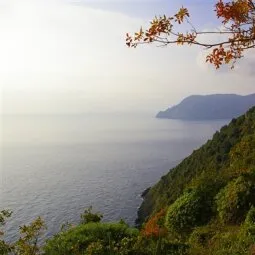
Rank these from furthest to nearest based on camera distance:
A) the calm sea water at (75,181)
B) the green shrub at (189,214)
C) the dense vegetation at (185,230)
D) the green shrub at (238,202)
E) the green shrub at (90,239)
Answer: the calm sea water at (75,181), the green shrub at (189,214), the green shrub at (238,202), the green shrub at (90,239), the dense vegetation at (185,230)

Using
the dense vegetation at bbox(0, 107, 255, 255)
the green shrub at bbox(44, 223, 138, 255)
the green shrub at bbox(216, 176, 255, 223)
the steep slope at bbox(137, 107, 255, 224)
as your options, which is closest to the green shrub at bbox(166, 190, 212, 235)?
the dense vegetation at bbox(0, 107, 255, 255)

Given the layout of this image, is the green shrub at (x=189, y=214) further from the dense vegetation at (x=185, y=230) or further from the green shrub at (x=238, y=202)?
the green shrub at (x=238, y=202)

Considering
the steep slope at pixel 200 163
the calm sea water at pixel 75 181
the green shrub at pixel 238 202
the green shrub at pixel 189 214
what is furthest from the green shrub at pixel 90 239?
the steep slope at pixel 200 163

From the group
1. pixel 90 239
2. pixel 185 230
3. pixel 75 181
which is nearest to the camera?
pixel 90 239

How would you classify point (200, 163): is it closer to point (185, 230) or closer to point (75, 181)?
point (75, 181)

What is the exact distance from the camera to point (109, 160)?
518 ft

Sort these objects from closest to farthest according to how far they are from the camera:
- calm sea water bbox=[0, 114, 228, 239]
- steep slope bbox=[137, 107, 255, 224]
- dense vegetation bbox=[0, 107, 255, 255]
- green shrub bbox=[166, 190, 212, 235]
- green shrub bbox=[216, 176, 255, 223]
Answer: dense vegetation bbox=[0, 107, 255, 255] < green shrub bbox=[216, 176, 255, 223] < green shrub bbox=[166, 190, 212, 235] < steep slope bbox=[137, 107, 255, 224] < calm sea water bbox=[0, 114, 228, 239]

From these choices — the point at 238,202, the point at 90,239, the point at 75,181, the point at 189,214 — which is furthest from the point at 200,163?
the point at 90,239

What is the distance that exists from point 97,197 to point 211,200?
7485 cm

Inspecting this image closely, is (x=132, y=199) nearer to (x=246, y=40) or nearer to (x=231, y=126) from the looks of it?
(x=231, y=126)

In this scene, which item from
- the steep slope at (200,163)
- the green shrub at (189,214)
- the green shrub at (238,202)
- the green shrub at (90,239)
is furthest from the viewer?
the steep slope at (200,163)

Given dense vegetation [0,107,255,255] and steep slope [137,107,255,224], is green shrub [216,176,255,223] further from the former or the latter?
steep slope [137,107,255,224]

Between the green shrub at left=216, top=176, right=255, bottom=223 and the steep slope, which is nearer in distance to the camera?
the green shrub at left=216, top=176, right=255, bottom=223

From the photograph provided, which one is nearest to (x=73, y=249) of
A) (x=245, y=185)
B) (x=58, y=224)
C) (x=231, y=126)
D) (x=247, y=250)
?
(x=247, y=250)
